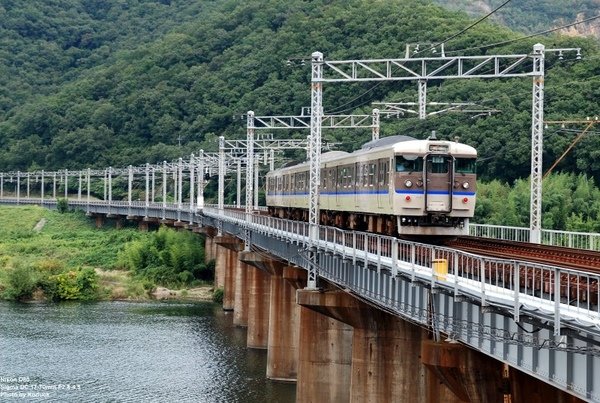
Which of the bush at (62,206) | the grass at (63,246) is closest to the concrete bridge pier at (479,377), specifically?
the grass at (63,246)

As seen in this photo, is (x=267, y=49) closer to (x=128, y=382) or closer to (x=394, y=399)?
(x=128, y=382)

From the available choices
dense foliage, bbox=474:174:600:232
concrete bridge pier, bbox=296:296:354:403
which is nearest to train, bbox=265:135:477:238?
concrete bridge pier, bbox=296:296:354:403

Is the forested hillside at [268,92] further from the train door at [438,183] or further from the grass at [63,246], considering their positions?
the train door at [438,183]

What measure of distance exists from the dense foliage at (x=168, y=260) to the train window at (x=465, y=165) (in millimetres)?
61815

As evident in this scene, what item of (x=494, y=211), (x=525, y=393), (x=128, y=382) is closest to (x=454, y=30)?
(x=494, y=211)

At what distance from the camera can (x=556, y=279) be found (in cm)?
1719

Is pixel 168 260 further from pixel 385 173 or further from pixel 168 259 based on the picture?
pixel 385 173

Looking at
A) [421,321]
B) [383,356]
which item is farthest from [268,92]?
[421,321]

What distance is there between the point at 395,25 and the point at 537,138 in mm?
87902

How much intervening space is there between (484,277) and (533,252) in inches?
381

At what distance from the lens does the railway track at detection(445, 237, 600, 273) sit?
25016mm

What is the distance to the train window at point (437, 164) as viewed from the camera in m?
34.0

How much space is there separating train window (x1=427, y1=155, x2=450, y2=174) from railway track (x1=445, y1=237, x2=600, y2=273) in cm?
231

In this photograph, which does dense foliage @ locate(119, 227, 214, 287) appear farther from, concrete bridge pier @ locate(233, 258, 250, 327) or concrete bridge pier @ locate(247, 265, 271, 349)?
concrete bridge pier @ locate(247, 265, 271, 349)
